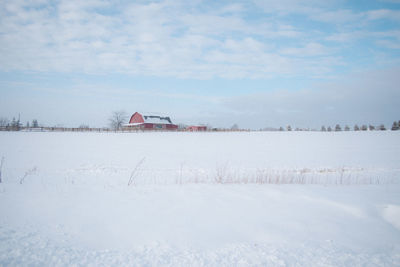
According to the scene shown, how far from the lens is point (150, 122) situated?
64.9 m

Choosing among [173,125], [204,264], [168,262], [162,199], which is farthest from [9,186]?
[173,125]

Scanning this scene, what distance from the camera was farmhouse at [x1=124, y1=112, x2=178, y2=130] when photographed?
64125 millimetres

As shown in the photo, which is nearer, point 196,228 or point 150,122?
point 196,228

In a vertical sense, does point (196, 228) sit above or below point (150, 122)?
below

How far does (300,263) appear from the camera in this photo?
9.72 feet

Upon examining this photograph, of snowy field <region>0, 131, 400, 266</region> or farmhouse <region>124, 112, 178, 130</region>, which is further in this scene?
farmhouse <region>124, 112, 178, 130</region>

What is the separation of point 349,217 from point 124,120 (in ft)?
271

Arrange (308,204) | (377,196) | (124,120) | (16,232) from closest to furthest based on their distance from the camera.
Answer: (16,232), (308,204), (377,196), (124,120)

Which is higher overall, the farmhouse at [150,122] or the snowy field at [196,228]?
the farmhouse at [150,122]

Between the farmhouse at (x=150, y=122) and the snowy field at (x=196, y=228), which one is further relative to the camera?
the farmhouse at (x=150, y=122)

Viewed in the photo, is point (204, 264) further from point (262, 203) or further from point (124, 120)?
point (124, 120)

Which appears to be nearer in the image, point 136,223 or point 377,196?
point 136,223

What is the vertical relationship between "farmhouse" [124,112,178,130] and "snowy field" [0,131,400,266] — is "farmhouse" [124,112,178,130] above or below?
above

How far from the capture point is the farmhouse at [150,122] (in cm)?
6412
